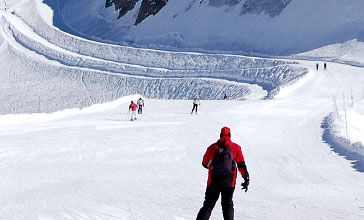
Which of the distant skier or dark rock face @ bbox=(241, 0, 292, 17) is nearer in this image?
the distant skier

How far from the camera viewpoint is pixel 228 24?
7175cm

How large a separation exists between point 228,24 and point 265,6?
5.48 metres

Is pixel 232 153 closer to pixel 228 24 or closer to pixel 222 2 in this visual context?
pixel 228 24

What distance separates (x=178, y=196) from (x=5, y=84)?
2184 inches

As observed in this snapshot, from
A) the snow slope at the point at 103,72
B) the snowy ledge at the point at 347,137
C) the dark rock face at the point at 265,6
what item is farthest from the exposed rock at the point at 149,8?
the snowy ledge at the point at 347,137

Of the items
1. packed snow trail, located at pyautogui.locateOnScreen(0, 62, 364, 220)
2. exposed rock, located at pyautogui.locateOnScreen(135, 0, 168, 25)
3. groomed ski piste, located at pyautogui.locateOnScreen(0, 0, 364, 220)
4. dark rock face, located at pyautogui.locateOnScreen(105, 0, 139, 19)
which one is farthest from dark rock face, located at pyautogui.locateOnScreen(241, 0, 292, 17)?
packed snow trail, located at pyautogui.locateOnScreen(0, 62, 364, 220)

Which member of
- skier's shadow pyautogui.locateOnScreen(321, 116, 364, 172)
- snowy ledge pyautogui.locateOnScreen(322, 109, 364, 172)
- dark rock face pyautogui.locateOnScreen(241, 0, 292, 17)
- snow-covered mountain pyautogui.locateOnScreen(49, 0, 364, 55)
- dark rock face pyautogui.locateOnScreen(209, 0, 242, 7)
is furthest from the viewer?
dark rock face pyautogui.locateOnScreen(209, 0, 242, 7)

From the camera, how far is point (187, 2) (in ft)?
260

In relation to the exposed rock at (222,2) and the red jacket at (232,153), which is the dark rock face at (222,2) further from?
the red jacket at (232,153)

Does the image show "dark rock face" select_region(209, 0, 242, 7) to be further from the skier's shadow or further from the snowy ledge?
the skier's shadow

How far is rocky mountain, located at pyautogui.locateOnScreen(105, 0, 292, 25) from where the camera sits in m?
70.9

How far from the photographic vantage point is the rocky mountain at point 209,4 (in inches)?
2792

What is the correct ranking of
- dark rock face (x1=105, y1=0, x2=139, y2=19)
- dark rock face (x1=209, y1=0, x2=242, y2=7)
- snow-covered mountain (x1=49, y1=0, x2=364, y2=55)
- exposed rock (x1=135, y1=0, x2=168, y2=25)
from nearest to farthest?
snow-covered mountain (x1=49, y1=0, x2=364, y2=55), dark rock face (x1=209, y1=0, x2=242, y2=7), exposed rock (x1=135, y1=0, x2=168, y2=25), dark rock face (x1=105, y1=0, x2=139, y2=19)

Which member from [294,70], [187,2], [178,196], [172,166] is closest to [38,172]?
[172,166]
